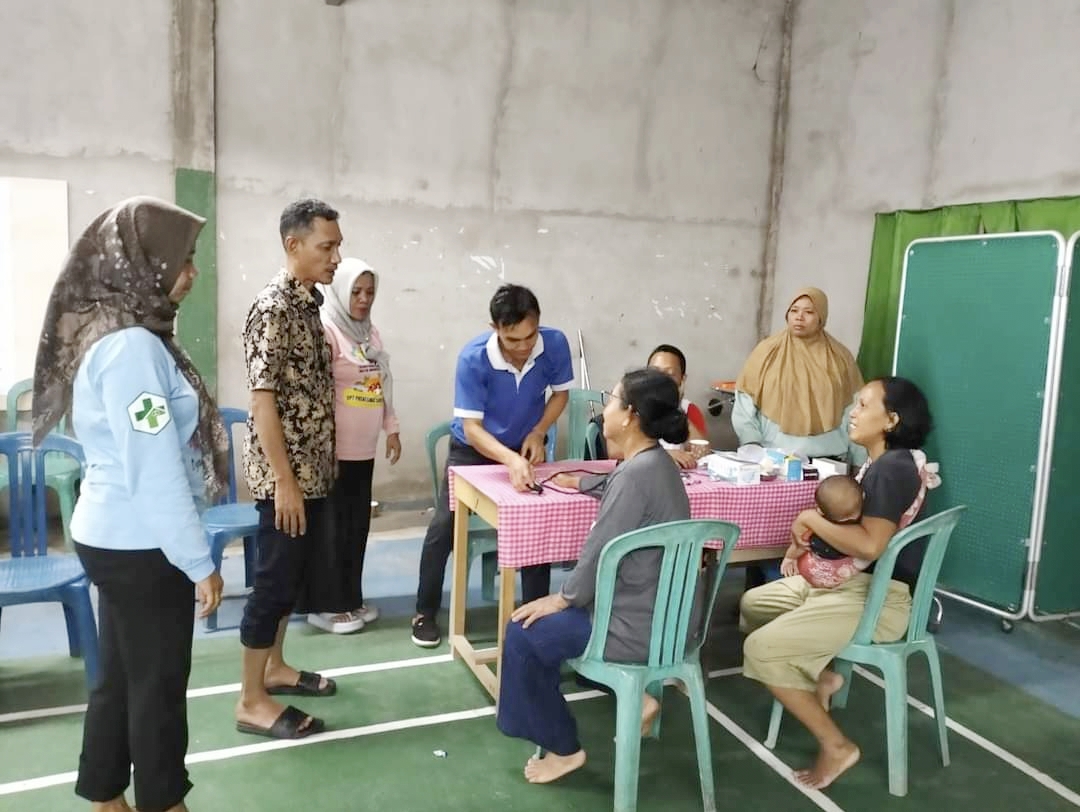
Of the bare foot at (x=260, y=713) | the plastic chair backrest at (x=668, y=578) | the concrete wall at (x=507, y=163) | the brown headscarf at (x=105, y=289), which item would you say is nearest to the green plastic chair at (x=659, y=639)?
the plastic chair backrest at (x=668, y=578)

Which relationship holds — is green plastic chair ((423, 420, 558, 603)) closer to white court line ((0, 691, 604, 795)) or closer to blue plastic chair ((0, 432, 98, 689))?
white court line ((0, 691, 604, 795))

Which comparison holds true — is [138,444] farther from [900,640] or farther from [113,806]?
[900,640]

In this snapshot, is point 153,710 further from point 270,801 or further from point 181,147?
→ point 181,147

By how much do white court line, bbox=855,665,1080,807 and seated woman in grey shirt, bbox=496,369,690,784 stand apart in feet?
4.20

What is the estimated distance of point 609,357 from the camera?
541 cm

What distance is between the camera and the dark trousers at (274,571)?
2.36 m

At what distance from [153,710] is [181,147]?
3.45 m

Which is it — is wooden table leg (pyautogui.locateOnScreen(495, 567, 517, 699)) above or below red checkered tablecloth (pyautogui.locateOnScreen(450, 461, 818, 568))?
below

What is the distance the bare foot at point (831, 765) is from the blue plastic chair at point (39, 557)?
2229 mm

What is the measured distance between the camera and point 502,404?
310 centimetres

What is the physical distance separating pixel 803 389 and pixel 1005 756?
1667 mm

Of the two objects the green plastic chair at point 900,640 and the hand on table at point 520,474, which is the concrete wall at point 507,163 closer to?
the hand on table at point 520,474

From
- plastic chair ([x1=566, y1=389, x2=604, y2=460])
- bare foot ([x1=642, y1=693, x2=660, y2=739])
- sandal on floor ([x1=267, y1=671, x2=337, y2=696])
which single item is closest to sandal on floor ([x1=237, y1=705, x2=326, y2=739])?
sandal on floor ([x1=267, y1=671, x2=337, y2=696])

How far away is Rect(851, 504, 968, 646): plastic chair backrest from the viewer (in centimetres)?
226
